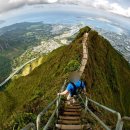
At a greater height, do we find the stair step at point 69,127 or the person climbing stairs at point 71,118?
the person climbing stairs at point 71,118

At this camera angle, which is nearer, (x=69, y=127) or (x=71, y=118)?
(x=69, y=127)

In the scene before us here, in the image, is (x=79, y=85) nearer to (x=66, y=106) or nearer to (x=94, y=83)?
(x=66, y=106)

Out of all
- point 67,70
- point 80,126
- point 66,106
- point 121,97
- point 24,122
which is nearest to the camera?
point 80,126

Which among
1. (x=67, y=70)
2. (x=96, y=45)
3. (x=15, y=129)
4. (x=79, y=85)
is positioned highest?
(x=96, y=45)

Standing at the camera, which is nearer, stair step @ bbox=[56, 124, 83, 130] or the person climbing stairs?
stair step @ bbox=[56, 124, 83, 130]

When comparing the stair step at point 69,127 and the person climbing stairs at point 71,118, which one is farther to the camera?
the person climbing stairs at point 71,118

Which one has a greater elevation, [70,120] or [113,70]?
[113,70]

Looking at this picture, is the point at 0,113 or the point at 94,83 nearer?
the point at 94,83

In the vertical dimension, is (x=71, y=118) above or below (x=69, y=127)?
above

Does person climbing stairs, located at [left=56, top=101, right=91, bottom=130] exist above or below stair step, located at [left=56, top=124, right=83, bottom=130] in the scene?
above

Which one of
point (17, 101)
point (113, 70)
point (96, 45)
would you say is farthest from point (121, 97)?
point (17, 101)

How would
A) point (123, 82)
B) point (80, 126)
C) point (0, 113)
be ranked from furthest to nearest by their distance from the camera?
point (123, 82)
point (0, 113)
point (80, 126)
